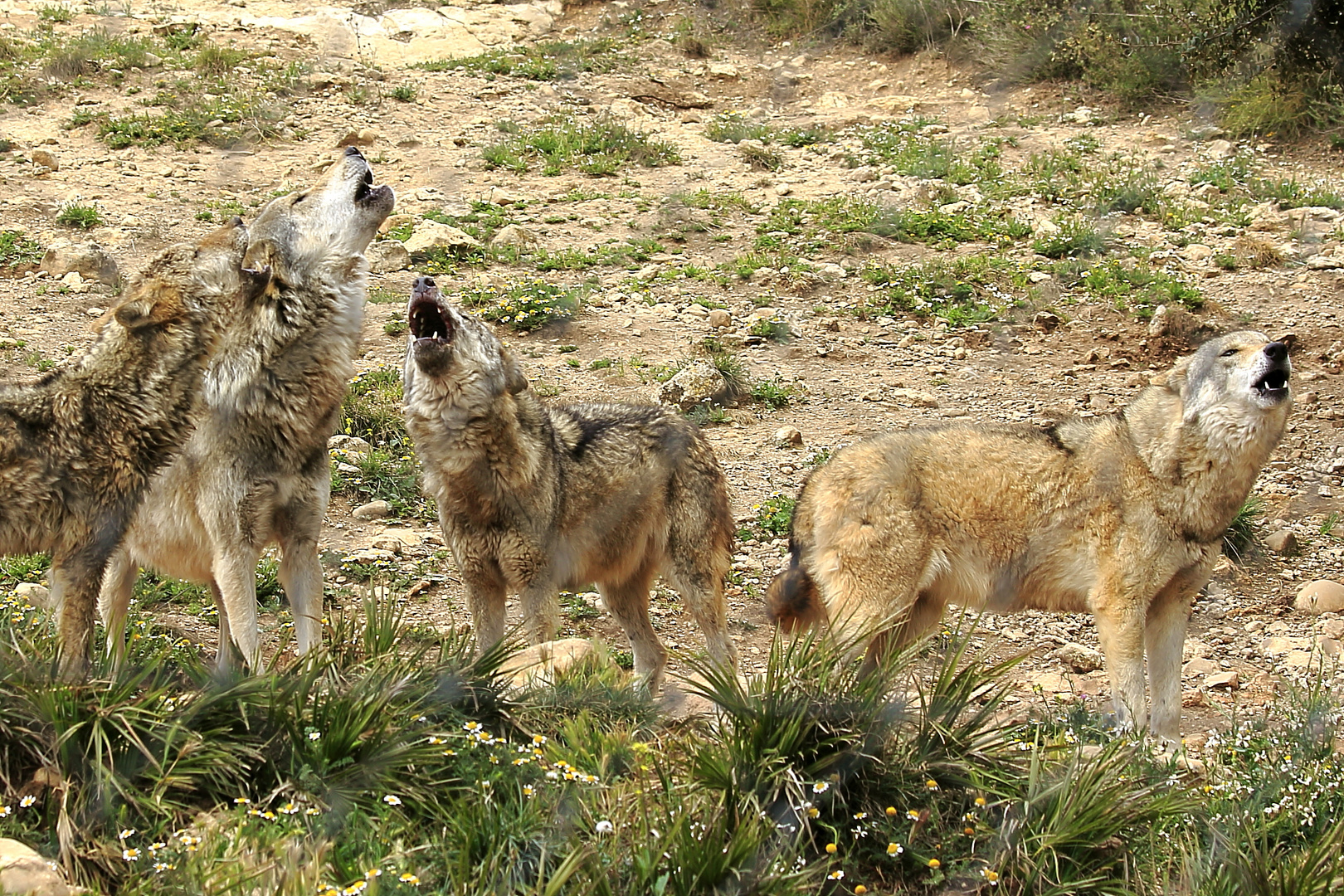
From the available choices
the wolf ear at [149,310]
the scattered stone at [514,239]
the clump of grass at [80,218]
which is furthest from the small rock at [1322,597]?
the clump of grass at [80,218]

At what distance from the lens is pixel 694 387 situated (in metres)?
9.10

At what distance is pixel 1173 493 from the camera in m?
6.02

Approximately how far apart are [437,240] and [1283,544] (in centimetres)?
712

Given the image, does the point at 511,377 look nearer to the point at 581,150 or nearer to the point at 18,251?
the point at 18,251

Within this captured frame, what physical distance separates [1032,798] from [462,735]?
1.82 meters

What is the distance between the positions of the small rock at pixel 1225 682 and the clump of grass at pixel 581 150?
850 cm

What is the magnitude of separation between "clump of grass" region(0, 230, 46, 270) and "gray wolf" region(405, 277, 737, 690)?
6.43 metres

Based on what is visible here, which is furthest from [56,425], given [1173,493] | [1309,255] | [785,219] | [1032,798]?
[1309,255]

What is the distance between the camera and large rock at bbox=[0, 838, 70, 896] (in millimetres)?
3172

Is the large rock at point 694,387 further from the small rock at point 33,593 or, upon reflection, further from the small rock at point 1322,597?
the small rock at point 33,593

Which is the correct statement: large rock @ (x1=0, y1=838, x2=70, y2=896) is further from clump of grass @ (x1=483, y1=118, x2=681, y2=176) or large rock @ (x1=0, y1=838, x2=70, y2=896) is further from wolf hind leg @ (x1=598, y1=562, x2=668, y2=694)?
clump of grass @ (x1=483, y1=118, x2=681, y2=176)

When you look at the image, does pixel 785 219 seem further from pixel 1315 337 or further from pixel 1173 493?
pixel 1173 493

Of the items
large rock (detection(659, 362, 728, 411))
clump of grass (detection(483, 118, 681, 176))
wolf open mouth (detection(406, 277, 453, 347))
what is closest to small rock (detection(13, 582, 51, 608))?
wolf open mouth (detection(406, 277, 453, 347))

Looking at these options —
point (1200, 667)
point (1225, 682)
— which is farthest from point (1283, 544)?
point (1225, 682)
